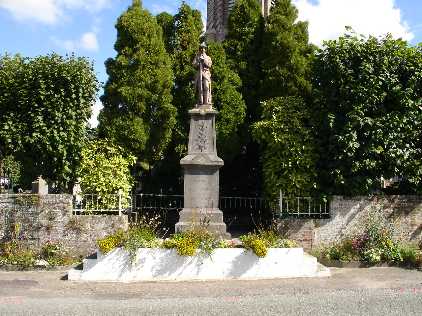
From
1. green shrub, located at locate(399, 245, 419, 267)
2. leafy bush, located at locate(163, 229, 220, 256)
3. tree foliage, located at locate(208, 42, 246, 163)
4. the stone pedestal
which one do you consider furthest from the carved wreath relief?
green shrub, located at locate(399, 245, 419, 267)

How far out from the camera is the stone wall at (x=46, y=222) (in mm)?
12281

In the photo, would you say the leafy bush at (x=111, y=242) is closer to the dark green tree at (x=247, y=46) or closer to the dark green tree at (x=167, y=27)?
the dark green tree at (x=247, y=46)

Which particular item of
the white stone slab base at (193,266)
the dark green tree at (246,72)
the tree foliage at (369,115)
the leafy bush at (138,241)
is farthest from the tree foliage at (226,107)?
the white stone slab base at (193,266)

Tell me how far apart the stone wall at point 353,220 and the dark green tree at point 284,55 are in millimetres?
4433

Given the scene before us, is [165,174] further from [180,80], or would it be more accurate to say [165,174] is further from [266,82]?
[266,82]

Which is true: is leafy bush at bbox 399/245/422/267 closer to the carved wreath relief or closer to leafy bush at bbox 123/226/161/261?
the carved wreath relief

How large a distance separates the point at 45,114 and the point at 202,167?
463 cm

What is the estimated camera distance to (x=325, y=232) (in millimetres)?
12898

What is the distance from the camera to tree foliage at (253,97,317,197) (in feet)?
43.0

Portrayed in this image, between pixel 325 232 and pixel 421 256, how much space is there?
8.01 ft

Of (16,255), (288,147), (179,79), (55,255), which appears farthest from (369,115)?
(16,255)

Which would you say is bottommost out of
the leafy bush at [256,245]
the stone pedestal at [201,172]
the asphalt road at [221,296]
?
the asphalt road at [221,296]

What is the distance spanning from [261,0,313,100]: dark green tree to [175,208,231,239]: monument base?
597 cm

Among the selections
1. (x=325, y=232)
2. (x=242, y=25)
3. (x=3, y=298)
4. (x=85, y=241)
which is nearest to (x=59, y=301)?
(x=3, y=298)
